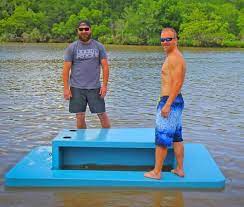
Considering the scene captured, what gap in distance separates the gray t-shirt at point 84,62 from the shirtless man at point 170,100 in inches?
63.2

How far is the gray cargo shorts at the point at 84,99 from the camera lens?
285 inches

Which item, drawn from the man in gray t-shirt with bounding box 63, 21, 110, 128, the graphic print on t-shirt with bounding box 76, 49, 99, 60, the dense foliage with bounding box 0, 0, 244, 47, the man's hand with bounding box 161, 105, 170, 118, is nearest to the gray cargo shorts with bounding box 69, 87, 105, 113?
the man in gray t-shirt with bounding box 63, 21, 110, 128

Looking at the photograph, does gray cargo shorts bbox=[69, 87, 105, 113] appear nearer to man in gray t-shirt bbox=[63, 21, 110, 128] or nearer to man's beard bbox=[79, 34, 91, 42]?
man in gray t-shirt bbox=[63, 21, 110, 128]

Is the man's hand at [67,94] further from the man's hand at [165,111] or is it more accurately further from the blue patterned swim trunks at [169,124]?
the man's hand at [165,111]

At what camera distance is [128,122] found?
1051 cm

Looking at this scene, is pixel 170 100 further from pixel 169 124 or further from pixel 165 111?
pixel 169 124

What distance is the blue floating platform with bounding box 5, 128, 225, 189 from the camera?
5941mm

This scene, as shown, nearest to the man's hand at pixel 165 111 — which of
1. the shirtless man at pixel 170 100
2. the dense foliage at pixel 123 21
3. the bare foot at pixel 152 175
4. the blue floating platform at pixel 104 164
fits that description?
the shirtless man at pixel 170 100

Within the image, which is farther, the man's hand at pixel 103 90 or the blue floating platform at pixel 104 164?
the man's hand at pixel 103 90

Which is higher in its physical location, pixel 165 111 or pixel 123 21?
pixel 123 21

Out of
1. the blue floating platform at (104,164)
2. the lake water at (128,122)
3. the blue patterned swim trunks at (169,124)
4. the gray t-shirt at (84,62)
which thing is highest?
the gray t-shirt at (84,62)

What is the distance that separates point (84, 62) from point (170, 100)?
1.93m

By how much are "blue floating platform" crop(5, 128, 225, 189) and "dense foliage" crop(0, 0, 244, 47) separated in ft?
217

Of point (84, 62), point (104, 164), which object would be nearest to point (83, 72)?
point (84, 62)
